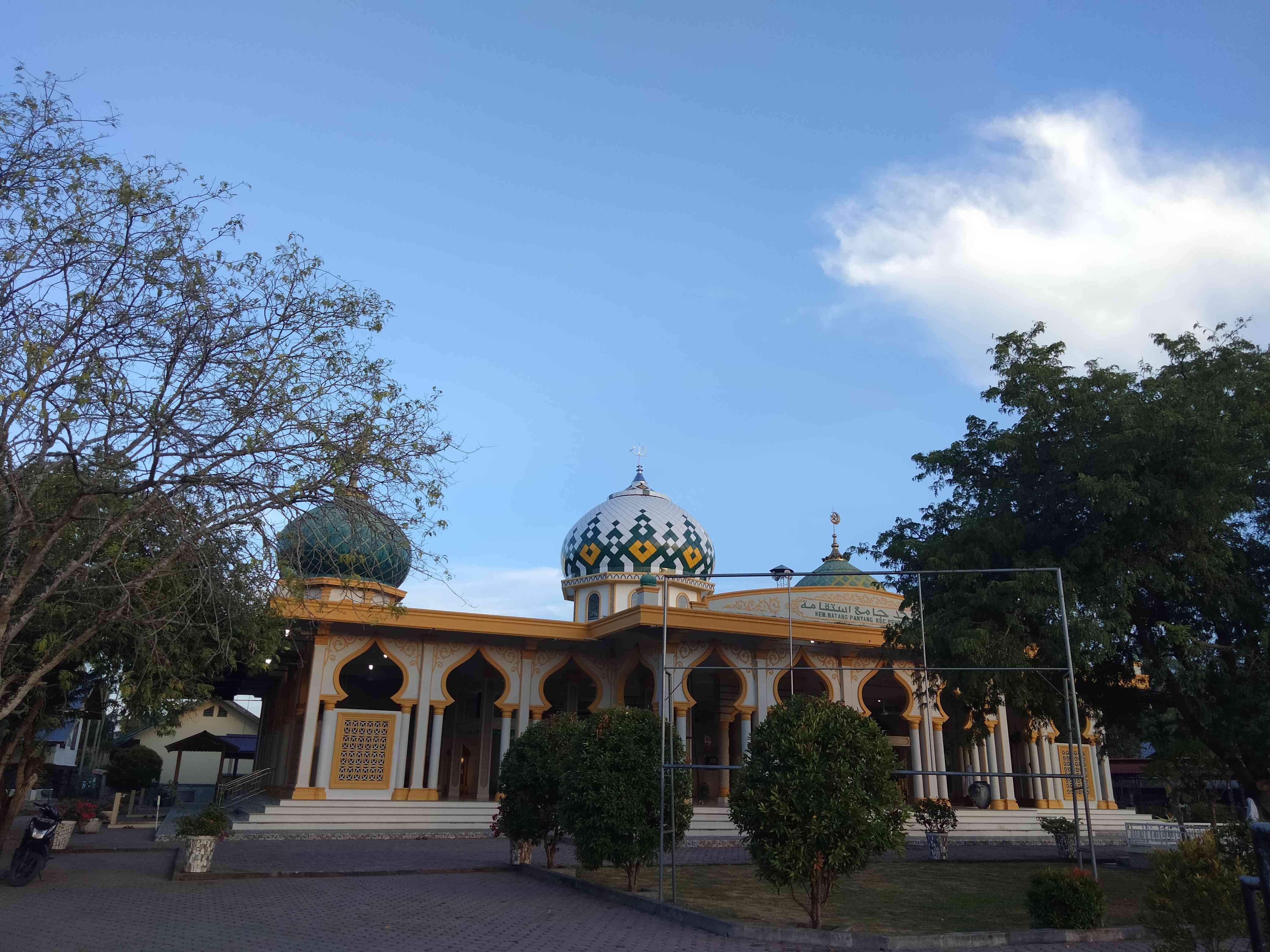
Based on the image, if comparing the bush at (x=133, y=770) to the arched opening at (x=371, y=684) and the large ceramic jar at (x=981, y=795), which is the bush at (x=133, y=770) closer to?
the arched opening at (x=371, y=684)

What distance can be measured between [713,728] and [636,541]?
605 cm

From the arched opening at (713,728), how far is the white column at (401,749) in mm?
6784

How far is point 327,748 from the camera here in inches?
773

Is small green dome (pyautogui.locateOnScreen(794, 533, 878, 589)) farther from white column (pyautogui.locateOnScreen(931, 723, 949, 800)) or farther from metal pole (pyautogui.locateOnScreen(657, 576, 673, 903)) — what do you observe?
metal pole (pyautogui.locateOnScreen(657, 576, 673, 903))

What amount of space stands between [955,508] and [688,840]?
360 inches

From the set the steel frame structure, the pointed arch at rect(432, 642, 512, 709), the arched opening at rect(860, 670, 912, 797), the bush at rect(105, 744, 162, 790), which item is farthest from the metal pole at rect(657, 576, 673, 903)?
the bush at rect(105, 744, 162, 790)

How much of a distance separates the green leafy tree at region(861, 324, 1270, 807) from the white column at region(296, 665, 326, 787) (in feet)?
41.6

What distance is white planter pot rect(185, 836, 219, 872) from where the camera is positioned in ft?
39.5

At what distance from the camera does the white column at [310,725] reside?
64.4 ft

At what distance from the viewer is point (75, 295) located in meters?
7.93

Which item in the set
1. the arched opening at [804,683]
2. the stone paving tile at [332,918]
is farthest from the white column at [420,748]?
the arched opening at [804,683]

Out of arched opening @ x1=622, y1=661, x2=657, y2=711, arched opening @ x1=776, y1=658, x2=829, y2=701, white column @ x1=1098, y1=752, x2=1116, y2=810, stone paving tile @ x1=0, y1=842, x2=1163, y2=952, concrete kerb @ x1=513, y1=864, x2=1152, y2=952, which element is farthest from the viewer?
white column @ x1=1098, y1=752, x2=1116, y2=810

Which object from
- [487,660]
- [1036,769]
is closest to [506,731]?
[487,660]

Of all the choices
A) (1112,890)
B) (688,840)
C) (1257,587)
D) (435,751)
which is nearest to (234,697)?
(435,751)
